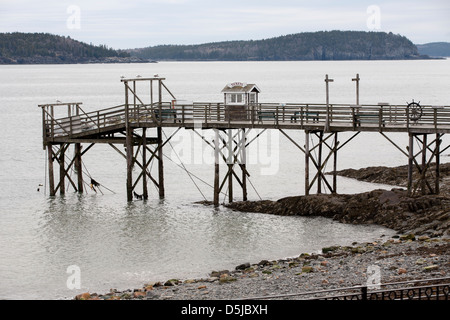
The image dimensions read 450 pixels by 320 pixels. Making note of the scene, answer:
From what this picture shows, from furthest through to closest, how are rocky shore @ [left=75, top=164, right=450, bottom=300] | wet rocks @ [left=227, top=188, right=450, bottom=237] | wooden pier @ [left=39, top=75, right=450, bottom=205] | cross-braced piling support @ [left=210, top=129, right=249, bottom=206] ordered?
1. cross-braced piling support @ [left=210, top=129, right=249, bottom=206]
2. wooden pier @ [left=39, top=75, right=450, bottom=205]
3. wet rocks @ [left=227, top=188, right=450, bottom=237]
4. rocky shore @ [left=75, top=164, right=450, bottom=300]

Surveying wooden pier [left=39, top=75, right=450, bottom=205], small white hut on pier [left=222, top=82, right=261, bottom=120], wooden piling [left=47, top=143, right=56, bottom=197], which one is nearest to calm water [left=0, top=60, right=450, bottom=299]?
wooden piling [left=47, top=143, right=56, bottom=197]

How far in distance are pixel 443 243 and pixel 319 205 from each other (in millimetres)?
8358

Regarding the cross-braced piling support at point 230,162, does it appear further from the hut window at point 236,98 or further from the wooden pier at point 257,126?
the hut window at point 236,98

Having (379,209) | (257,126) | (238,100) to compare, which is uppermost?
(238,100)

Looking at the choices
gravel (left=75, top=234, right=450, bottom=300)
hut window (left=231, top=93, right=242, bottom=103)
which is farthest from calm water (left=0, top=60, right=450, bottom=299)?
hut window (left=231, top=93, right=242, bottom=103)

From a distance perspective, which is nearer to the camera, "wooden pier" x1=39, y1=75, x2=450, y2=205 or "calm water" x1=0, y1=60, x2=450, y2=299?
"calm water" x1=0, y1=60, x2=450, y2=299

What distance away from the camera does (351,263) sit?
73.7ft

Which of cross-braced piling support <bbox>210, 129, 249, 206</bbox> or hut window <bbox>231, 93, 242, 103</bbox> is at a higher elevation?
hut window <bbox>231, 93, 242, 103</bbox>

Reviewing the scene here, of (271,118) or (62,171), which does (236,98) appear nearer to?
(271,118)

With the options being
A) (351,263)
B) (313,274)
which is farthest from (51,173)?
(313,274)

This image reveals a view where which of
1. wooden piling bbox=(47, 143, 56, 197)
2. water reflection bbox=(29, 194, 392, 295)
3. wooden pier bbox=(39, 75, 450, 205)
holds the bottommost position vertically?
water reflection bbox=(29, 194, 392, 295)

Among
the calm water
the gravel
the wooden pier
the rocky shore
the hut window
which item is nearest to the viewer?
the gravel

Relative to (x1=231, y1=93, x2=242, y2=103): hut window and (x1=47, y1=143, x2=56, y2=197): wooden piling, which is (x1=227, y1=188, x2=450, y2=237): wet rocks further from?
(x1=47, y1=143, x2=56, y2=197): wooden piling

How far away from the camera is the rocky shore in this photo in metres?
20.3
